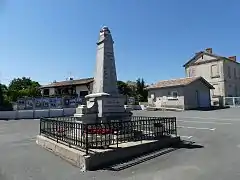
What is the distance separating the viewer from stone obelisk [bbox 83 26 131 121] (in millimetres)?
11180

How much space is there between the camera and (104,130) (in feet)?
28.0

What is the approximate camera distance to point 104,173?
6.57 metres

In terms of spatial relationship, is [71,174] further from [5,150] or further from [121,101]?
[121,101]

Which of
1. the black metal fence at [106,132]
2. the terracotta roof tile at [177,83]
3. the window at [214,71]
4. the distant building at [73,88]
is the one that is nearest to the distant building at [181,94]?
the terracotta roof tile at [177,83]

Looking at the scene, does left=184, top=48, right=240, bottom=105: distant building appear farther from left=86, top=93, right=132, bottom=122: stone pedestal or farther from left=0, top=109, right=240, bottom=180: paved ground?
left=0, top=109, right=240, bottom=180: paved ground

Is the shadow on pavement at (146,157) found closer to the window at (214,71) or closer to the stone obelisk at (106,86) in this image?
the stone obelisk at (106,86)

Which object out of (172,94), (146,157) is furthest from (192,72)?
(146,157)

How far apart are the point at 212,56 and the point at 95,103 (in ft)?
118

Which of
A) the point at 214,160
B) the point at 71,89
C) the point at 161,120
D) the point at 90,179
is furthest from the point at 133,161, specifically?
the point at 71,89

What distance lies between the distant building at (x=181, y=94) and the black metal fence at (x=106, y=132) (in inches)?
851

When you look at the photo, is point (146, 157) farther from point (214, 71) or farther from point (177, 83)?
point (214, 71)

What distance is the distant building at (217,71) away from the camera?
41188 millimetres

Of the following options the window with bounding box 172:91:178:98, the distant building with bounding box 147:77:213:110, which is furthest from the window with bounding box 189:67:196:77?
the window with bounding box 172:91:178:98

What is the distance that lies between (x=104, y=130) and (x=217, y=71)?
37397 mm
